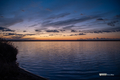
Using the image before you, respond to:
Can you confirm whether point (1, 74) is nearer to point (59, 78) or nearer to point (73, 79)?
point (59, 78)

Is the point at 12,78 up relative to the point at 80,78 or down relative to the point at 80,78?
up

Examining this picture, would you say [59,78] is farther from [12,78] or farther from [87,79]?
[12,78]

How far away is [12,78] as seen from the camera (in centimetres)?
834

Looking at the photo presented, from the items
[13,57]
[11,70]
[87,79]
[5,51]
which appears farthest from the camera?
[13,57]

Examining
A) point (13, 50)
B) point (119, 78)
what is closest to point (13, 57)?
point (13, 50)

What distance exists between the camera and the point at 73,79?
1126 cm

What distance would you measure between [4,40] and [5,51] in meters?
4.22

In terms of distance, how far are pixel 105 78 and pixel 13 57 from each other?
55.5 ft

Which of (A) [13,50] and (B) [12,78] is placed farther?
(A) [13,50]

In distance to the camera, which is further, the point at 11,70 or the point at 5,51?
the point at 5,51

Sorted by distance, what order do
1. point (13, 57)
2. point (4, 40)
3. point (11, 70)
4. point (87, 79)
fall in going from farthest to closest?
point (4, 40) < point (13, 57) < point (87, 79) < point (11, 70)

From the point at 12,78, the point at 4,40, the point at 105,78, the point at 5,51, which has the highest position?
the point at 4,40

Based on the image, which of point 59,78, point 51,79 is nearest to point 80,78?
point 59,78

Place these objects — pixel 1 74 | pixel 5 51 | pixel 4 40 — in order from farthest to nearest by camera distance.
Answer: pixel 4 40
pixel 5 51
pixel 1 74
